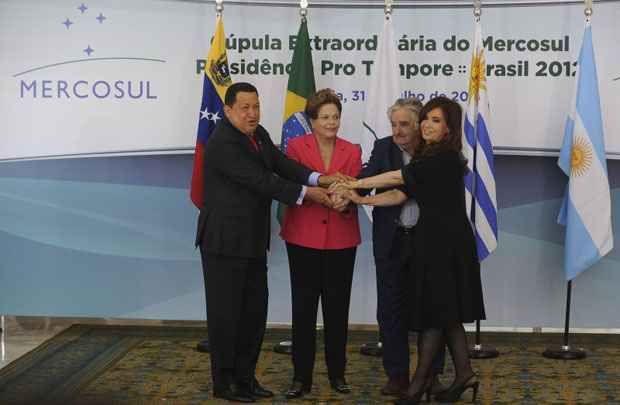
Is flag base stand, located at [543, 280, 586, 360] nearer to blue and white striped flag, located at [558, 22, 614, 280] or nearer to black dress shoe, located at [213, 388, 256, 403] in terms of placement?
blue and white striped flag, located at [558, 22, 614, 280]

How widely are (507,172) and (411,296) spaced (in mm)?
1936

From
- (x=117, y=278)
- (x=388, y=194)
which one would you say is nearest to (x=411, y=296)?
(x=388, y=194)

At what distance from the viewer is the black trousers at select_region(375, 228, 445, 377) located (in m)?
4.19

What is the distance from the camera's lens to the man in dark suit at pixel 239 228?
13.4 ft

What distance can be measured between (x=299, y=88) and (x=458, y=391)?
83.4 inches

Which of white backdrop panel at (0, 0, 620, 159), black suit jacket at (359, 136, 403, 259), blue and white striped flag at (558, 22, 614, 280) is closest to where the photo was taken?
black suit jacket at (359, 136, 403, 259)

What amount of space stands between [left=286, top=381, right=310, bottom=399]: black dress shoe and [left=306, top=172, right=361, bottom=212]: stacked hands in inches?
32.3

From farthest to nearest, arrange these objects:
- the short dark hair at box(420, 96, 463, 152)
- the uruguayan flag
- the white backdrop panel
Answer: the white backdrop panel → the uruguayan flag → the short dark hair at box(420, 96, 463, 152)

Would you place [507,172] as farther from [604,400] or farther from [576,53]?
[604,400]

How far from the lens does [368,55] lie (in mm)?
5762

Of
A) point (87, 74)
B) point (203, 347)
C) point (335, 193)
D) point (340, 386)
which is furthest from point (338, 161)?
point (87, 74)

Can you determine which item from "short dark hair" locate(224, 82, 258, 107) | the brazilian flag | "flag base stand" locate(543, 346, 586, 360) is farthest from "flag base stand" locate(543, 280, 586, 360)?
"short dark hair" locate(224, 82, 258, 107)

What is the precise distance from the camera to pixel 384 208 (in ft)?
14.0

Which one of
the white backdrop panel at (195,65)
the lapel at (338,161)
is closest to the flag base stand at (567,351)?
the white backdrop panel at (195,65)
